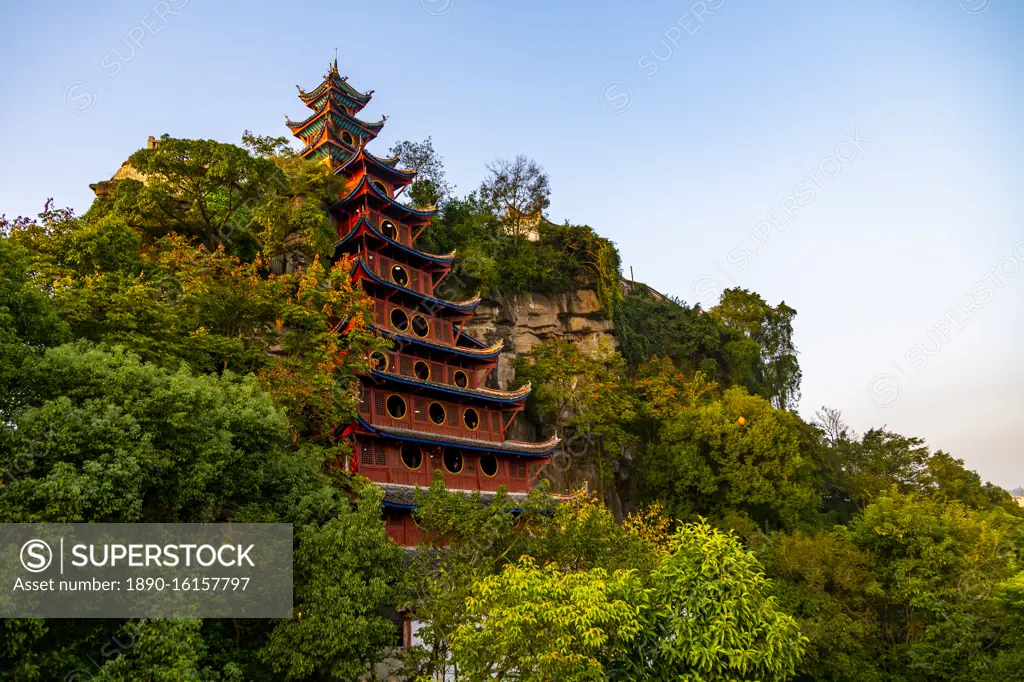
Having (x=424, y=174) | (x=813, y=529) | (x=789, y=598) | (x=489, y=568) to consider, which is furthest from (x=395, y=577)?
(x=424, y=174)

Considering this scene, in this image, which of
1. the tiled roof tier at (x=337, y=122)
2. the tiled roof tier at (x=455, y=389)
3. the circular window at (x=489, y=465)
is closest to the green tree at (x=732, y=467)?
the tiled roof tier at (x=455, y=389)

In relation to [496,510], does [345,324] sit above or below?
above

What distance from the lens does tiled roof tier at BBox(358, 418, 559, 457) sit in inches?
848

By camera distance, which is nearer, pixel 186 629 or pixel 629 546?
pixel 186 629

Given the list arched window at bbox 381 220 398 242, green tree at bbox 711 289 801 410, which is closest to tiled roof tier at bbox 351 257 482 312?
arched window at bbox 381 220 398 242

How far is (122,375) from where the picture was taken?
1094cm

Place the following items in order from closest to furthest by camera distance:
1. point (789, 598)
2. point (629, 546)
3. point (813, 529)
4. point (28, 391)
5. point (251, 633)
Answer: point (28, 391)
point (251, 633)
point (629, 546)
point (789, 598)
point (813, 529)

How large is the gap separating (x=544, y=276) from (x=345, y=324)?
1432cm

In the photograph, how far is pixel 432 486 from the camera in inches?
581

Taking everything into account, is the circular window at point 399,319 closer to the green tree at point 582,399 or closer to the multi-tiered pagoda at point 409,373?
the multi-tiered pagoda at point 409,373

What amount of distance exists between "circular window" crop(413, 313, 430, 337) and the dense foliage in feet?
12.5

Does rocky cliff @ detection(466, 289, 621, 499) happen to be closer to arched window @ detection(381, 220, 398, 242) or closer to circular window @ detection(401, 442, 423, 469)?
arched window @ detection(381, 220, 398, 242)

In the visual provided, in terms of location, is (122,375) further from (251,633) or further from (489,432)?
(489,432)

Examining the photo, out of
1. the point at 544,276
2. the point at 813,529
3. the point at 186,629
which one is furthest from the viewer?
the point at 544,276
